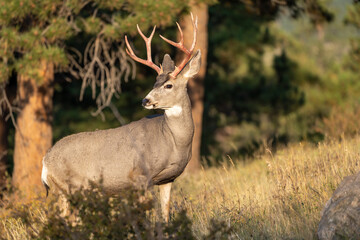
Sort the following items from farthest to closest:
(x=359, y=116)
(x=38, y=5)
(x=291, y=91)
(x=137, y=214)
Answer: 1. (x=291, y=91)
2. (x=359, y=116)
3. (x=38, y=5)
4. (x=137, y=214)

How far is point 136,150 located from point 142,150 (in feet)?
0.23

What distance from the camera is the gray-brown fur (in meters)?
6.29

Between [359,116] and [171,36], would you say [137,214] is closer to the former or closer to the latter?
[359,116]

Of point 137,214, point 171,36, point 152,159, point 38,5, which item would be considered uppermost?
point 38,5

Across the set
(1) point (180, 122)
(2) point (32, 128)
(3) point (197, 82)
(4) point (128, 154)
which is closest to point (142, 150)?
(4) point (128, 154)

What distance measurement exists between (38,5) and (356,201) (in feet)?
20.2

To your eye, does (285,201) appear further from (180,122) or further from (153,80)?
(153,80)

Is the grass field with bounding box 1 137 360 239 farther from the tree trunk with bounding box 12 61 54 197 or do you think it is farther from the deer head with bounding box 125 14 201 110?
the tree trunk with bounding box 12 61 54 197

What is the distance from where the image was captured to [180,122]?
6500 mm

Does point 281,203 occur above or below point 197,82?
above

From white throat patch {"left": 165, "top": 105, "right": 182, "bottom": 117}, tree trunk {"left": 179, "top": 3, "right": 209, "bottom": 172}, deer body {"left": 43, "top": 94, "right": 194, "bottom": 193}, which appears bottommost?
tree trunk {"left": 179, "top": 3, "right": 209, "bottom": 172}

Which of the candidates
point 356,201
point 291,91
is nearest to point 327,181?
point 356,201

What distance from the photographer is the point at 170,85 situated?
6.59 m

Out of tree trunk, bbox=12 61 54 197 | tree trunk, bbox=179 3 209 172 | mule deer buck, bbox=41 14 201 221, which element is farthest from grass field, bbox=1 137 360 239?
tree trunk, bbox=179 3 209 172
